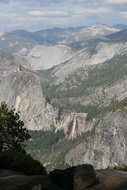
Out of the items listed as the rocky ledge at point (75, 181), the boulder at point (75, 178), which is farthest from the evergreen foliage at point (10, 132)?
the boulder at point (75, 178)

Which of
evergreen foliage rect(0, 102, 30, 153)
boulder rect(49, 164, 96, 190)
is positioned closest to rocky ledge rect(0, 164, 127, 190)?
boulder rect(49, 164, 96, 190)

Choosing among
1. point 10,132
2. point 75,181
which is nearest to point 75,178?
point 75,181

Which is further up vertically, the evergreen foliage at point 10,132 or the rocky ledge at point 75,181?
the rocky ledge at point 75,181

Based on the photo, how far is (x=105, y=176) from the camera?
30.5 m

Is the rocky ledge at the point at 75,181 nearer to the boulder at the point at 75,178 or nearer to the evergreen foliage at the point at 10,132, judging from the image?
the boulder at the point at 75,178

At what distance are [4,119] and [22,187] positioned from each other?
107 feet

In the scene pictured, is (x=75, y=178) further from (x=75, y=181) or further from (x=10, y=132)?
(x=10, y=132)

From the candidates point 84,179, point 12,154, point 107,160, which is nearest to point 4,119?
point 12,154

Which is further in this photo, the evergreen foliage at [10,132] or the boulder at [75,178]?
the evergreen foliage at [10,132]

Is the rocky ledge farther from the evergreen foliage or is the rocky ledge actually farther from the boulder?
the evergreen foliage

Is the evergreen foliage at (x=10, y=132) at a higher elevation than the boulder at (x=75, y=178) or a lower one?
lower

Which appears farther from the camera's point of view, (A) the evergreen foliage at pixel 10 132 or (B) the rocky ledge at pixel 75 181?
(A) the evergreen foliage at pixel 10 132

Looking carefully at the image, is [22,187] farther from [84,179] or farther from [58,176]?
[84,179]

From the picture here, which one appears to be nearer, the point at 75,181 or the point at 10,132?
the point at 75,181
